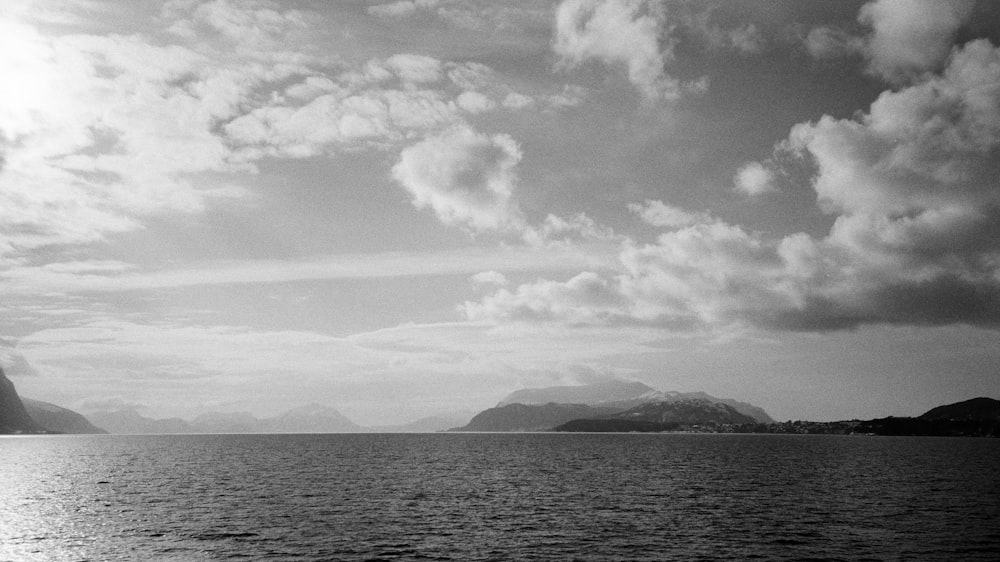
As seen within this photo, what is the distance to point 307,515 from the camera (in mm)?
89188

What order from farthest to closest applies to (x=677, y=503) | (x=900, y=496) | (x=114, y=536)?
(x=900, y=496)
(x=677, y=503)
(x=114, y=536)

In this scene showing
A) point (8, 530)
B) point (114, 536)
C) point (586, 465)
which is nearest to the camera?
point (114, 536)

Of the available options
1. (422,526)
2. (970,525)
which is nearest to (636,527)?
(422,526)

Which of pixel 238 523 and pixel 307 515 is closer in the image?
pixel 238 523

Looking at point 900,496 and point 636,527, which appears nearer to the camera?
point 636,527

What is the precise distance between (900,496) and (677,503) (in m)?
42.5

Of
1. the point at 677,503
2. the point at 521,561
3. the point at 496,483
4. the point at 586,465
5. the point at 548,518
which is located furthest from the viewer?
the point at 586,465

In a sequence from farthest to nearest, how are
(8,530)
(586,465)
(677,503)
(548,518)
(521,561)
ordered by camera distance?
(586,465)
(677,503)
(548,518)
(8,530)
(521,561)

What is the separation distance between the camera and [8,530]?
78938 mm

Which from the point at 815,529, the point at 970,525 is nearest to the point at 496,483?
the point at 815,529

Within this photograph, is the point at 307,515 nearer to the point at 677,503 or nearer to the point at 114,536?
the point at 114,536

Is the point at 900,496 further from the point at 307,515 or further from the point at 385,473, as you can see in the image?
the point at 385,473

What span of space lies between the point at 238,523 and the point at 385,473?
8011 cm

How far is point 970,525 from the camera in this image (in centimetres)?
8312
